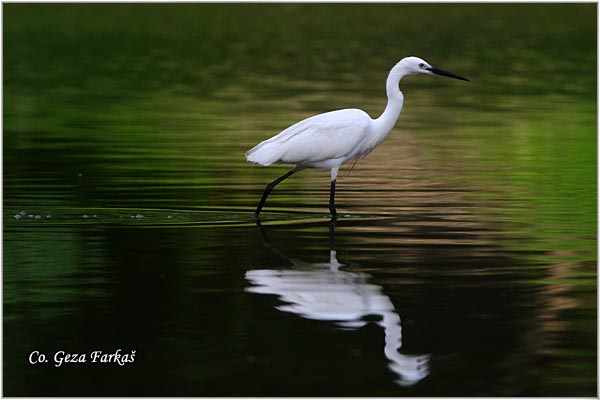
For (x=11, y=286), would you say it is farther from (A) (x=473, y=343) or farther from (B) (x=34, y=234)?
(A) (x=473, y=343)

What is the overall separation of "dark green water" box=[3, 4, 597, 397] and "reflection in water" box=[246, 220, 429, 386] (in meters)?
0.02

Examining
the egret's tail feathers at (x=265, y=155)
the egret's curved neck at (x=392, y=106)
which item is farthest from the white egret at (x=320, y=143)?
the egret's curved neck at (x=392, y=106)

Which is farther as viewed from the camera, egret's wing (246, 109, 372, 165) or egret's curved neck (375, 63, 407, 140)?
egret's curved neck (375, 63, 407, 140)

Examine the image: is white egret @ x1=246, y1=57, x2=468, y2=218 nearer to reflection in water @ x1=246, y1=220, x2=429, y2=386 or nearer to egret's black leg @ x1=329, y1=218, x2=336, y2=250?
egret's black leg @ x1=329, y1=218, x2=336, y2=250

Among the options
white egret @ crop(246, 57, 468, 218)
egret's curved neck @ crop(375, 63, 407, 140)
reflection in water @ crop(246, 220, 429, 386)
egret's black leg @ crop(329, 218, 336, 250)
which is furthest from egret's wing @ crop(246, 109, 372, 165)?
reflection in water @ crop(246, 220, 429, 386)

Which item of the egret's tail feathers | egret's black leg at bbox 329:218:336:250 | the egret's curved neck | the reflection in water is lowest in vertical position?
the reflection in water

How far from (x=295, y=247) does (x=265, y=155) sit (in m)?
2.23

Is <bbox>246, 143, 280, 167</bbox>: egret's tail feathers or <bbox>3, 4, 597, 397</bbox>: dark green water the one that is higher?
<bbox>246, 143, 280, 167</bbox>: egret's tail feathers

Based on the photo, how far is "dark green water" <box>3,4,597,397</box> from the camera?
7844 mm

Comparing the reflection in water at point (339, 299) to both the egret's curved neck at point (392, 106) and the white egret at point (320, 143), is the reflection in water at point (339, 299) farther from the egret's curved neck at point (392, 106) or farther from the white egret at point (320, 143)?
the egret's curved neck at point (392, 106)

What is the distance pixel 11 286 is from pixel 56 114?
15117 millimetres

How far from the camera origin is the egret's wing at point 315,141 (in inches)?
538

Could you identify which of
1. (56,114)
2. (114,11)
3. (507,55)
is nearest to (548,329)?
(56,114)

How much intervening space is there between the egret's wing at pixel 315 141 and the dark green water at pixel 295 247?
1.87ft
